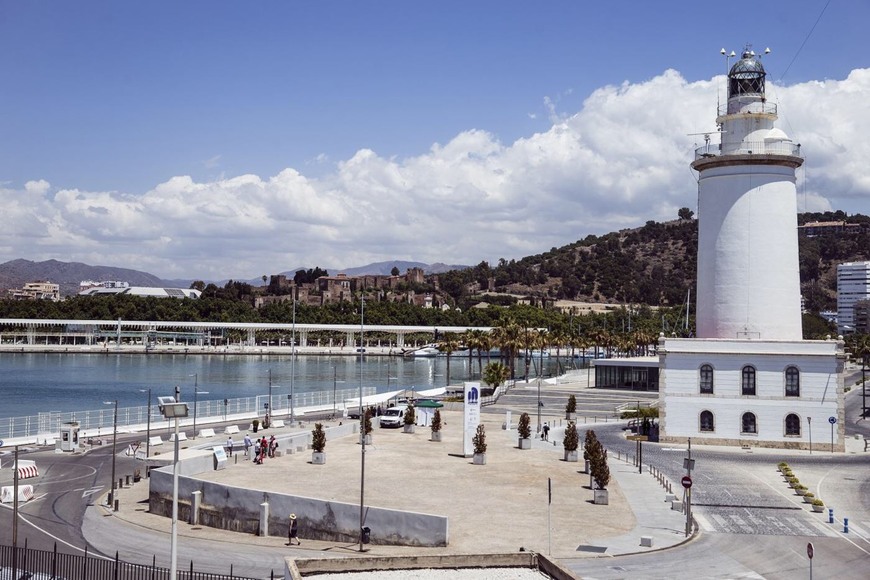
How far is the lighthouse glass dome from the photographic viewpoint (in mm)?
56781

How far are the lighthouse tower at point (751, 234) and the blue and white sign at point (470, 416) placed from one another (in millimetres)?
18392

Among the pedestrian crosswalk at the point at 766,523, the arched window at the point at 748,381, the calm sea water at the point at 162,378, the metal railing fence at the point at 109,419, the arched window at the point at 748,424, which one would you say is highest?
the arched window at the point at 748,381

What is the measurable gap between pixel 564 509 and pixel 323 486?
9.77m

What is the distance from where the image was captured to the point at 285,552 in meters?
26.6

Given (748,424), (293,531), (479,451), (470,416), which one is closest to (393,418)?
(470,416)

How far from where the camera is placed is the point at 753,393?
52.0m

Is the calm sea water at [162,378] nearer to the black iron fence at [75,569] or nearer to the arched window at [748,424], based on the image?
the arched window at [748,424]

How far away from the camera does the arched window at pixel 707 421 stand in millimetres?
52375

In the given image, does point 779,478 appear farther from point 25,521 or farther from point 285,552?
point 25,521

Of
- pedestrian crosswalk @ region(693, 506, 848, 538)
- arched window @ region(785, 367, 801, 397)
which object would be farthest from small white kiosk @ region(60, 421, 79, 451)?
arched window @ region(785, 367, 801, 397)

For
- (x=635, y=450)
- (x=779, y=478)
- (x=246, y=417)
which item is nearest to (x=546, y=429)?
(x=635, y=450)

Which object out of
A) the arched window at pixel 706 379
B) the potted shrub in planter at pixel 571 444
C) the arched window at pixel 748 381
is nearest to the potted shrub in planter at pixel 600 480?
the potted shrub in planter at pixel 571 444

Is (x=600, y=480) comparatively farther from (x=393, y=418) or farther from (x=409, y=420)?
(x=393, y=418)

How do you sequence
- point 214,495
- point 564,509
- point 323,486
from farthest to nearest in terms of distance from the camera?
point 323,486 < point 564,509 < point 214,495
